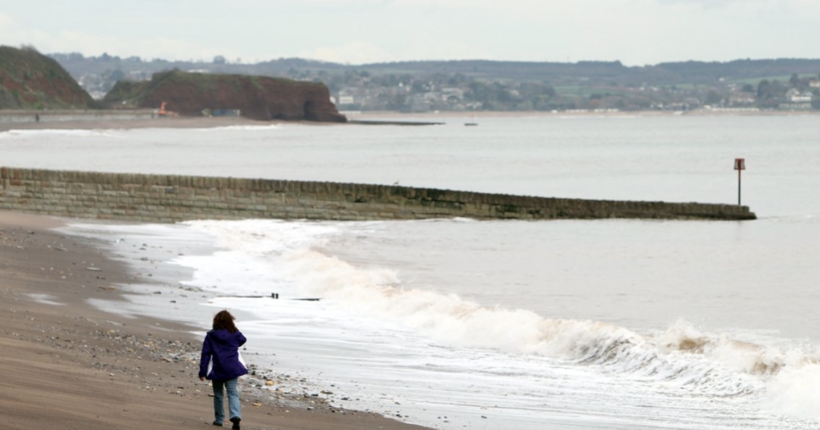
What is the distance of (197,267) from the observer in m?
24.9

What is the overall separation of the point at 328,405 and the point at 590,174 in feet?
241

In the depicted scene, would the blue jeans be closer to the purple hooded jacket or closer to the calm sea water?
the purple hooded jacket

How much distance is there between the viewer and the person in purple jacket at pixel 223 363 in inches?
A: 384

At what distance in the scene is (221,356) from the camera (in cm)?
977

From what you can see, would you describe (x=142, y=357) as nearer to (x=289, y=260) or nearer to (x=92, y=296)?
(x=92, y=296)

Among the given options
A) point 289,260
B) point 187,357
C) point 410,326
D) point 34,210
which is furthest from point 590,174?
point 187,357

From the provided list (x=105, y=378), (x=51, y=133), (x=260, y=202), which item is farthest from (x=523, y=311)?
(x=51, y=133)

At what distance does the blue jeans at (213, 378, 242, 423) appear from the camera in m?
9.75

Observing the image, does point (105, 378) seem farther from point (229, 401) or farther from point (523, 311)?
point (523, 311)

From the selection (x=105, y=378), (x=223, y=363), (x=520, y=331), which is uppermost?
(x=223, y=363)

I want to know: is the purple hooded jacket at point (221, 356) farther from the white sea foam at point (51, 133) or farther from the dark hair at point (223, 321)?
the white sea foam at point (51, 133)

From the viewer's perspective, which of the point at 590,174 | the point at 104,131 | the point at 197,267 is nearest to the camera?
the point at 197,267

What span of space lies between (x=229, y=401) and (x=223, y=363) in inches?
12.2

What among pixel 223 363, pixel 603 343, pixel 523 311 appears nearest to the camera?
pixel 223 363
